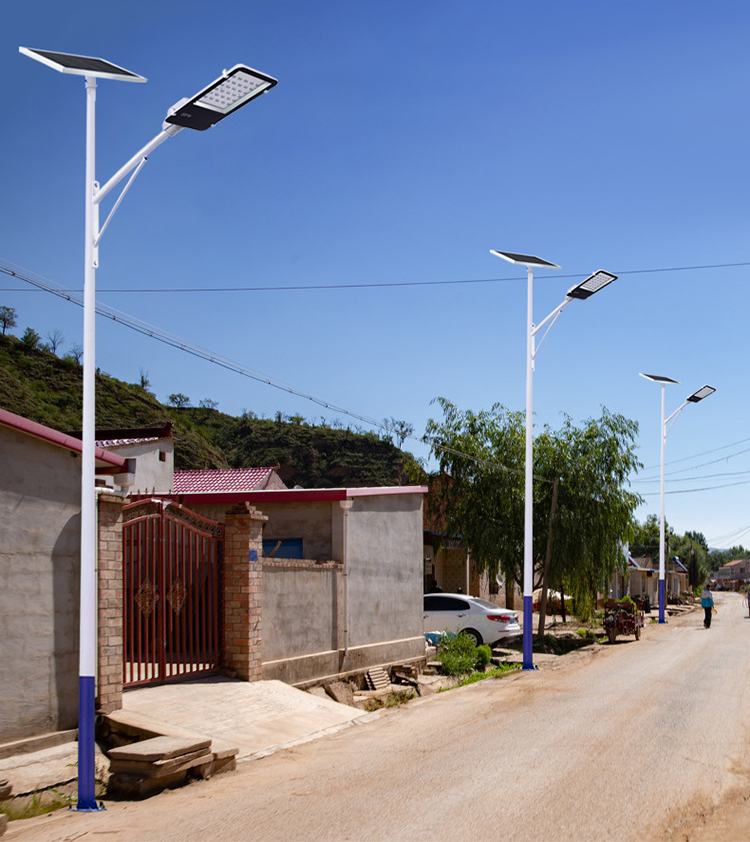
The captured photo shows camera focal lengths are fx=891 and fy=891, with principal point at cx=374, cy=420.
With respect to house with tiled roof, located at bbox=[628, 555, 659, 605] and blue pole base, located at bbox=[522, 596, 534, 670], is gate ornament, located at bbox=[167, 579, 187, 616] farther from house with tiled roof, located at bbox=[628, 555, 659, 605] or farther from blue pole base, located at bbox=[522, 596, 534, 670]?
house with tiled roof, located at bbox=[628, 555, 659, 605]

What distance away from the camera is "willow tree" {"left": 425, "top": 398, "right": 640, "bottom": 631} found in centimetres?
2714

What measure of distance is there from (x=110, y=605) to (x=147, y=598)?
1.52 m

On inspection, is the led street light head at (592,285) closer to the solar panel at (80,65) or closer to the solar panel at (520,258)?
the solar panel at (520,258)

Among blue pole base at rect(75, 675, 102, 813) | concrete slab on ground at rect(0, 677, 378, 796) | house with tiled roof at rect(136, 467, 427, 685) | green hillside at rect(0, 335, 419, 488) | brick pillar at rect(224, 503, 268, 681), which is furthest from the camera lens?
green hillside at rect(0, 335, 419, 488)

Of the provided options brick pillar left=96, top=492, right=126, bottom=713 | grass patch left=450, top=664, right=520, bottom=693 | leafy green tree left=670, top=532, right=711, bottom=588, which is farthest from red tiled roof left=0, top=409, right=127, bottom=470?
leafy green tree left=670, top=532, right=711, bottom=588

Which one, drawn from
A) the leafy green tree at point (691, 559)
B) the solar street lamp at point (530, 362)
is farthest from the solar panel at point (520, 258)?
the leafy green tree at point (691, 559)

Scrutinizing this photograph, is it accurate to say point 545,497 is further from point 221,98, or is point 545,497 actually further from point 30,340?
point 30,340

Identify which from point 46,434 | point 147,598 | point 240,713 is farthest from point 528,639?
point 46,434

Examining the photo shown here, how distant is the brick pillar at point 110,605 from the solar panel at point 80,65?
4.49 metres

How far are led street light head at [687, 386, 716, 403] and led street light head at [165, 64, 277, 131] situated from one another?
110 feet

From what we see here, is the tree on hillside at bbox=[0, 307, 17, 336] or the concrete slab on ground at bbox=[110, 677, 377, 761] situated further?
the tree on hillside at bbox=[0, 307, 17, 336]

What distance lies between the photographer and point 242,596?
13.2 metres

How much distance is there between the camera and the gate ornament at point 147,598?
11602 millimetres

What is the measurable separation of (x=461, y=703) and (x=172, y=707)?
18.2 feet
